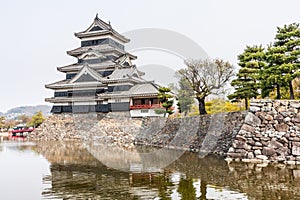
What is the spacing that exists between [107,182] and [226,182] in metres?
3.66

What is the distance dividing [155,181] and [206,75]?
1391 cm

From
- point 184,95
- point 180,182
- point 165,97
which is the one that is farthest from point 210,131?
point 184,95

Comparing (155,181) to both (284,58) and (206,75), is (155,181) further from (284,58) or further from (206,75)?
(206,75)

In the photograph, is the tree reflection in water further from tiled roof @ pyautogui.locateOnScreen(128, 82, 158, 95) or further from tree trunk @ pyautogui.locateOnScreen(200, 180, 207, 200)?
tiled roof @ pyautogui.locateOnScreen(128, 82, 158, 95)

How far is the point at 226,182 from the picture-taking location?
8.20 m

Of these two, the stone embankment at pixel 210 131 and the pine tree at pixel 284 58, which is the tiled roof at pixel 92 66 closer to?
the stone embankment at pixel 210 131

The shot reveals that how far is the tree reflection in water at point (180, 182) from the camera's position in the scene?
273 inches

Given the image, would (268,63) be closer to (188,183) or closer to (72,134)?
(188,183)

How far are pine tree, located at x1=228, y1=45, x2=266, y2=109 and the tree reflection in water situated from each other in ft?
20.1

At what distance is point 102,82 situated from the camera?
25625 mm

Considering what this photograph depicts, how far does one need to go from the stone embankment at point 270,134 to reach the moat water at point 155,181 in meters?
0.85

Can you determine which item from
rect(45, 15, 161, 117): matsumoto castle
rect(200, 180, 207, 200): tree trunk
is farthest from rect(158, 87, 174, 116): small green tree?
rect(200, 180, 207, 200): tree trunk

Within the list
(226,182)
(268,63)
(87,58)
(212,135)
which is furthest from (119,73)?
(226,182)

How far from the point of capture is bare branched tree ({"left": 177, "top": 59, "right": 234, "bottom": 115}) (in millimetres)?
20125
